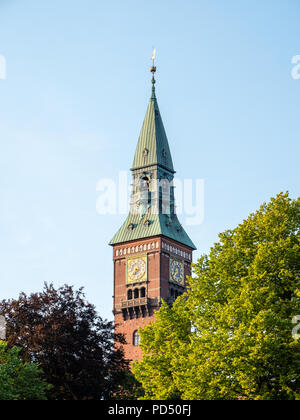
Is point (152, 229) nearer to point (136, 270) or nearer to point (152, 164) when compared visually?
point (136, 270)

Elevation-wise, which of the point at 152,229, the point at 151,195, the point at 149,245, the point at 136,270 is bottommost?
the point at 136,270

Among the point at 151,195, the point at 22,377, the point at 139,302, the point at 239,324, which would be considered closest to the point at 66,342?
the point at 22,377

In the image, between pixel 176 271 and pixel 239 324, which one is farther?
pixel 176 271

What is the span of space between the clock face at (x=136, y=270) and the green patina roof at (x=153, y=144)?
11.9m

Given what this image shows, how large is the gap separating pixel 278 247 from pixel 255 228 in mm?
2387

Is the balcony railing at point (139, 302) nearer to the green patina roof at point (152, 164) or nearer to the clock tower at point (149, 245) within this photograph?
the clock tower at point (149, 245)

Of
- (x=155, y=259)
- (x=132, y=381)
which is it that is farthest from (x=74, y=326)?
(x=155, y=259)

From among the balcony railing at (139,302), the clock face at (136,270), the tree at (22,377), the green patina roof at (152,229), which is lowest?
the tree at (22,377)

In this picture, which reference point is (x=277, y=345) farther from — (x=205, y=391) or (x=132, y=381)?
(x=132, y=381)

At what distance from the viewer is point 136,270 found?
96438mm

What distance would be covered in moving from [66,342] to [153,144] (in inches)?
2161

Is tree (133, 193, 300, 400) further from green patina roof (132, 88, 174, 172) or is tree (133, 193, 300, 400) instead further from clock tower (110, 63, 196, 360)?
green patina roof (132, 88, 174, 172)

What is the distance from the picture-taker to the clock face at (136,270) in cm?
9581

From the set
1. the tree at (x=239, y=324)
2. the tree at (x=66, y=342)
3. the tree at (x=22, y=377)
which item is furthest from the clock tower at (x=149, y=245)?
the tree at (x=239, y=324)
